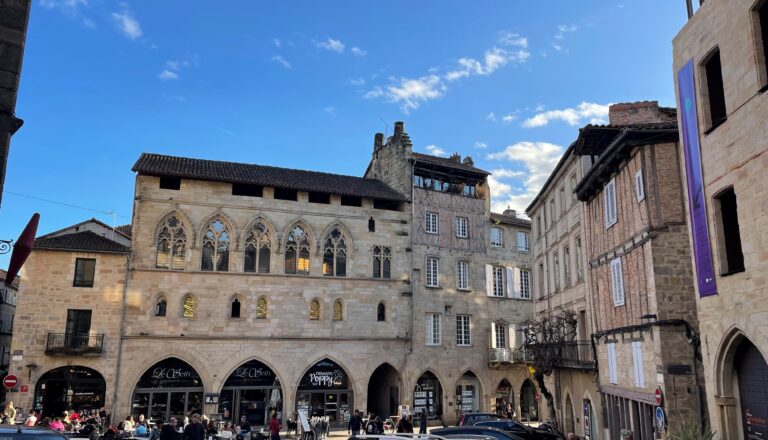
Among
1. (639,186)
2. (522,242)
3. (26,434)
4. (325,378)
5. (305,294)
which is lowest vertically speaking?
(325,378)

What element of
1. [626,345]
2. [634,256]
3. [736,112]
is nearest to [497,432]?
[626,345]

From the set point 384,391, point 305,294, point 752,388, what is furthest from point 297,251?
point 752,388

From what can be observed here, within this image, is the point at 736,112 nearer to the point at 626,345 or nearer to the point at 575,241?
the point at 626,345

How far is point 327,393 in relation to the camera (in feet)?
104

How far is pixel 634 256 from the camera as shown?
16500 millimetres

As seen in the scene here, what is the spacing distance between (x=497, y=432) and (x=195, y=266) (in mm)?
19179

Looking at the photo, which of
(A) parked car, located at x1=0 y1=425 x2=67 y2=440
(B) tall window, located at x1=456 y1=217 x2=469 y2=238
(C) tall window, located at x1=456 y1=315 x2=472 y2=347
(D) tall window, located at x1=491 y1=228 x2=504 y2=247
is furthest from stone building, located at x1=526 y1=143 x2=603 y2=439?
(A) parked car, located at x1=0 y1=425 x2=67 y2=440

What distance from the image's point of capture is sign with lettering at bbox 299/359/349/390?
103ft

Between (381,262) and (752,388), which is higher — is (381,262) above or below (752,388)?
above

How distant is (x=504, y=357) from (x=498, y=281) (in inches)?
186

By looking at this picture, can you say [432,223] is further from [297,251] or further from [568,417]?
[568,417]

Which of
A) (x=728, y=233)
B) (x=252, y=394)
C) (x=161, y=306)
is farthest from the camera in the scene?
(x=252, y=394)

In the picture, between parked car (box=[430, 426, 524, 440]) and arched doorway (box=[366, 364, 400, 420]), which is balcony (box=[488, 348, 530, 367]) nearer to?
arched doorway (box=[366, 364, 400, 420])

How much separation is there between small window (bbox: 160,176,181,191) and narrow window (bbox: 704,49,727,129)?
24.6 metres
